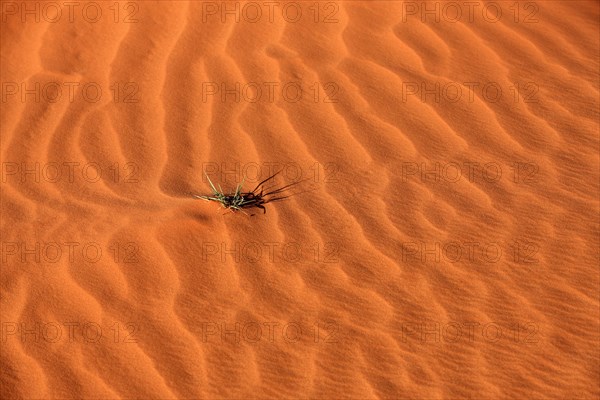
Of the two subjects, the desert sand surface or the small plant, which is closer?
the desert sand surface

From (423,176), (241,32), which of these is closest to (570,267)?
(423,176)

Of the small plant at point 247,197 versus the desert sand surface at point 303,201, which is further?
the small plant at point 247,197

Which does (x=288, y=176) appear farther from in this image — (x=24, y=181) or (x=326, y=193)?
(x=24, y=181)
